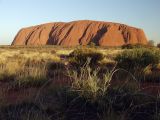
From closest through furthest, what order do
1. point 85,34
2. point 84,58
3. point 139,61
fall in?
point 139,61 < point 84,58 < point 85,34

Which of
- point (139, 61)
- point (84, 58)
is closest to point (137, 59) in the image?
point (139, 61)

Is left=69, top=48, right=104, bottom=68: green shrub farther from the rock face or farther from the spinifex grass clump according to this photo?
the rock face

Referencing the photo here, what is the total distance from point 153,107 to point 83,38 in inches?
5384

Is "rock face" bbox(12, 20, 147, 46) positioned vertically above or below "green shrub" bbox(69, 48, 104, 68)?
below

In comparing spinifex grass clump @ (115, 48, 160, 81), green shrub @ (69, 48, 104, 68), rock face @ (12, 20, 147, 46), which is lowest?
rock face @ (12, 20, 147, 46)

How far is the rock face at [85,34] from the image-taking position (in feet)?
452

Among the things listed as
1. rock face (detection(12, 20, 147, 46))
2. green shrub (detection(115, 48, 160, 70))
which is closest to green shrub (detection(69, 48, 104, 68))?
green shrub (detection(115, 48, 160, 70))

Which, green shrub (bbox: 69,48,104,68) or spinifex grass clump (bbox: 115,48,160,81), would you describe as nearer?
spinifex grass clump (bbox: 115,48,160,81)

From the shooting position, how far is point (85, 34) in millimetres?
145500

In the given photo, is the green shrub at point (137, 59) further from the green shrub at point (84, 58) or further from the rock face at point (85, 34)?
the rock face at point (85, 34)

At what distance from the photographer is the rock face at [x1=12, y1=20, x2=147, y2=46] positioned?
452ft

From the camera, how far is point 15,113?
22.4ft

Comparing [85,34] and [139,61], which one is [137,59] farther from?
[85,34]

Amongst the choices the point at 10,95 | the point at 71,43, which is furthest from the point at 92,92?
the point at 71,43
